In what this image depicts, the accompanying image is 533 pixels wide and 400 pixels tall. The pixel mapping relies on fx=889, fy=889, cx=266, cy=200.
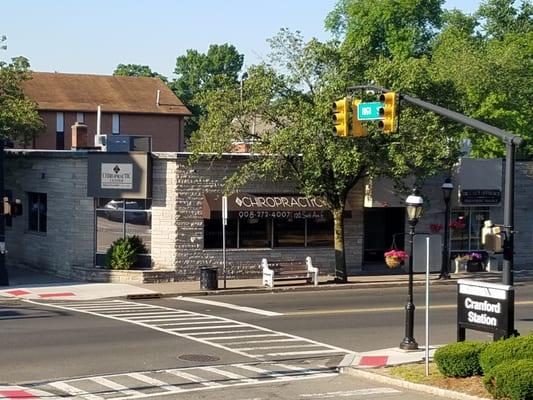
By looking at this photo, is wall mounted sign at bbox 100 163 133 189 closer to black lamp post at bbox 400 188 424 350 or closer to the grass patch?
black lamp post at bbox 400 188 424 350

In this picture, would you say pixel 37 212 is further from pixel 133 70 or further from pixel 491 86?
A: pixel 133 70

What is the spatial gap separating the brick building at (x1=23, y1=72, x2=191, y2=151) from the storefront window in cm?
3222

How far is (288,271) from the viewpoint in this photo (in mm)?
33312

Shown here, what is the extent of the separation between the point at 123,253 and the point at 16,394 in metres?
18.6

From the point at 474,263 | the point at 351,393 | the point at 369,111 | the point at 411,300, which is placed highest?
the point at 369,111

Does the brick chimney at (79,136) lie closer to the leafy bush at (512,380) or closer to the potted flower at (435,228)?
the potted flower at (435,228)

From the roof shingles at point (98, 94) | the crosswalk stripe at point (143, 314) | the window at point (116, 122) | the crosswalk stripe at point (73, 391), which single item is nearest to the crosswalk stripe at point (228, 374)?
the crosswalk stripe at point (73, 391)

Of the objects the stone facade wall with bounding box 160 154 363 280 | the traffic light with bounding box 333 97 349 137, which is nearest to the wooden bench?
the stone facade wall with bounding box 160 154 363 280

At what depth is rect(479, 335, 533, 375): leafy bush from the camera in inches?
566

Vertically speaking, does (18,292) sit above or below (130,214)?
below

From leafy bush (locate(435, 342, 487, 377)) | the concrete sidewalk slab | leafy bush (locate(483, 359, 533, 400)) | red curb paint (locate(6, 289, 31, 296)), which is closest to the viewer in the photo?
leafy bush (locate(483, 359, 533, 400))

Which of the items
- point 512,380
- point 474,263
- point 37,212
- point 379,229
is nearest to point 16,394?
point 512,380

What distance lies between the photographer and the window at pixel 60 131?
64.2m

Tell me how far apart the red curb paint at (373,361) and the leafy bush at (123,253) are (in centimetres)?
1605
